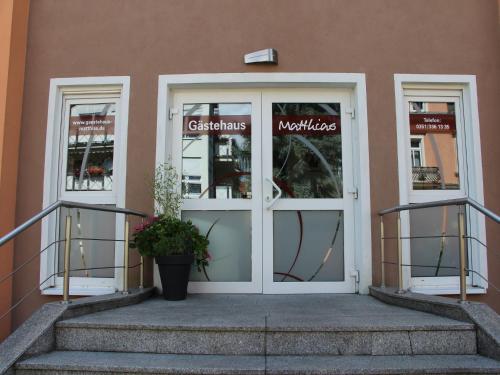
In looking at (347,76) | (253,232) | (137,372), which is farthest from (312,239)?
Answer: (137,372)

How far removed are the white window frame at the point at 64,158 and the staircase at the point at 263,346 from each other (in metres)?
1.23

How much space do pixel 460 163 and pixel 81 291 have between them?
159 inches

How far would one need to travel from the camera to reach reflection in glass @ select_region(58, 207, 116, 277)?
14.6 ft

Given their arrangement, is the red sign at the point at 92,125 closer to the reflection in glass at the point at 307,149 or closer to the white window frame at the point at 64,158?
the white window frame at the point at 64,158

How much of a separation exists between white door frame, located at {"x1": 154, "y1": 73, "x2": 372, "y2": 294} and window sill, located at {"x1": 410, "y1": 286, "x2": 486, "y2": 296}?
1.90 feet

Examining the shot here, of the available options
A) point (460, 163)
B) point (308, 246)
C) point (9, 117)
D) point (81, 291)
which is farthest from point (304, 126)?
point (9, 117)

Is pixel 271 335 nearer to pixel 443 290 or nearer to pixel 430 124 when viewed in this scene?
pixel 443 290

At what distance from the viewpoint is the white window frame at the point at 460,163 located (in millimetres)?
4262

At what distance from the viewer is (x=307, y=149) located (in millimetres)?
4523

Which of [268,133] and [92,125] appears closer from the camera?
[268,133]

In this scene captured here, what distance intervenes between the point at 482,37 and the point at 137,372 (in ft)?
14.6

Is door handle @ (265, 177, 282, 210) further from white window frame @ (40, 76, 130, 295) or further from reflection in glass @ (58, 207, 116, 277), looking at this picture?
reflection in glass @ (58, 207, 116, 277)

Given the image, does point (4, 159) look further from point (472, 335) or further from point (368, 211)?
point (472, 335)

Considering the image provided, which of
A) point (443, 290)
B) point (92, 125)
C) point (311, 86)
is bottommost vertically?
point (443, 290)
